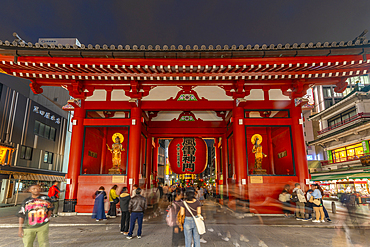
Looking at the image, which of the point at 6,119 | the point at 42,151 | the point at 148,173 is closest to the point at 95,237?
the point at 148,173

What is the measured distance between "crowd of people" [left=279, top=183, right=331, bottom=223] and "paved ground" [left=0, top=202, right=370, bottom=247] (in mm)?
562

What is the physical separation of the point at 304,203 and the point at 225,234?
14.2 feet

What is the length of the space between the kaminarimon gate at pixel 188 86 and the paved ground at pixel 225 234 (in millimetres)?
2103

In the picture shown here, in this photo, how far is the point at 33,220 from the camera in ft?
12.1

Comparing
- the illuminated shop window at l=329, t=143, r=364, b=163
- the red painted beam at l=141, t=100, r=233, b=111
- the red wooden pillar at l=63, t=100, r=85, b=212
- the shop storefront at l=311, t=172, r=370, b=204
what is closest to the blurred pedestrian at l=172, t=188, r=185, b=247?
the red painted beam at l=141, t=100, r=233, b=111

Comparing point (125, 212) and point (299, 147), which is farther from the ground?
point (299, 147)

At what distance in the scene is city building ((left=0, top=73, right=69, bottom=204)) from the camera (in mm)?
17425

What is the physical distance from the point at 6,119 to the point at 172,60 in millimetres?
16937

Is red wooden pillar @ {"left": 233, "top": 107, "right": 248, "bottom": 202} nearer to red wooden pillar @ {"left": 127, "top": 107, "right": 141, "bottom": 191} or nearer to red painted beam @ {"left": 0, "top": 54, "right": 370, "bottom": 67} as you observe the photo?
red painted beam @ {"left": 0, "top": 54, "right": 370, "bottom": 67}

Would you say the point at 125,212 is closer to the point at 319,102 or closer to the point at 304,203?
the point at 304,203

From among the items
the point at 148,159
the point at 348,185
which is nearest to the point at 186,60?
the point at 148,159

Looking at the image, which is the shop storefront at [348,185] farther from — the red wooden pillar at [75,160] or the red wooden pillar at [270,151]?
the red wooden pillar at [75,160]

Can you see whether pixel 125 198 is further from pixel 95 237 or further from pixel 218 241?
pixel 218 241

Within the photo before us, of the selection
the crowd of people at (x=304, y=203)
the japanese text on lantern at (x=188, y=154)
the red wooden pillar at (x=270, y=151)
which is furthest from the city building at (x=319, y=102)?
the crowd of people at (x=304, y=203)
